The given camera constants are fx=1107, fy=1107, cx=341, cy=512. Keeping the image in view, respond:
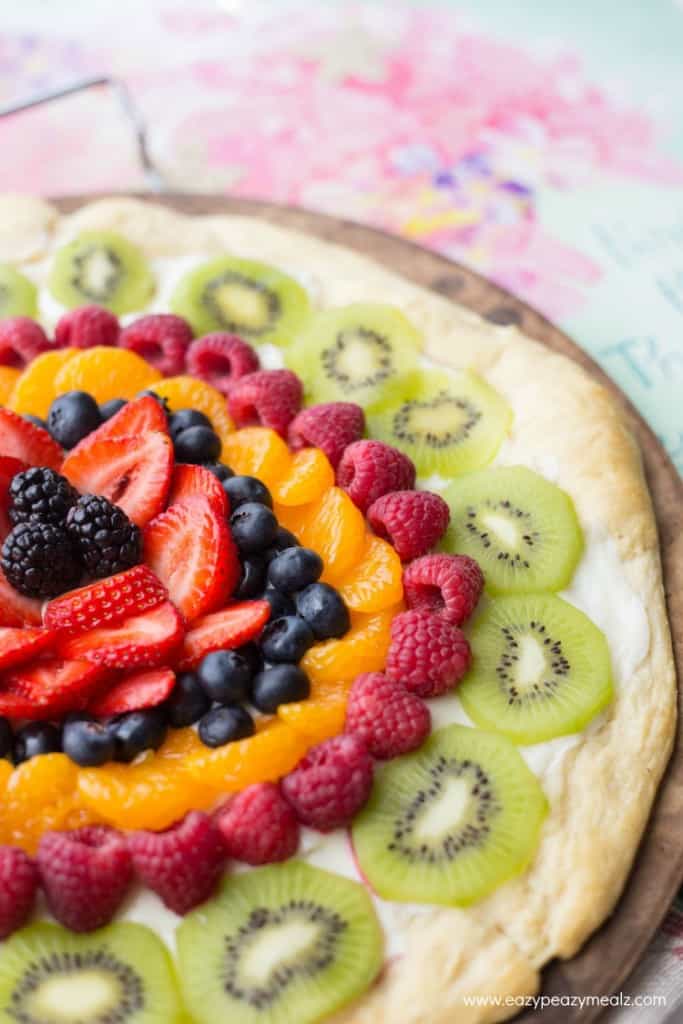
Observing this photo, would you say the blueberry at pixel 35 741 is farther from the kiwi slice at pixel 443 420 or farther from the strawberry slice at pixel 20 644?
the kiwi slice at pixel 443 420

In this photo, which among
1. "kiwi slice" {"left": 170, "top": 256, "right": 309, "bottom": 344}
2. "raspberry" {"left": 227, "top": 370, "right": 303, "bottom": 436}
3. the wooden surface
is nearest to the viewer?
the wooden surface

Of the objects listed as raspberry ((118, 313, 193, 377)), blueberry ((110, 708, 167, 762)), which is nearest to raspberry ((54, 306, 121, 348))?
raspberry ((118, 313, 193, 377))

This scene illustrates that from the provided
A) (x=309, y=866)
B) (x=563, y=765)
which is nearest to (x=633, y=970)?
(x=563, y=765)

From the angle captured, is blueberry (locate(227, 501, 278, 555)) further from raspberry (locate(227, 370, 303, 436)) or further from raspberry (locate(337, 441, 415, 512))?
raspberry (locate(227, 370, 303, 436))

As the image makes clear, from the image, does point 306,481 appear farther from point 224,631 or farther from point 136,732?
point 136,732

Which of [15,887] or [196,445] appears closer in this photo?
[15,887]

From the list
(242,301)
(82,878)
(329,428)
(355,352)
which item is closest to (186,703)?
(82,878)
